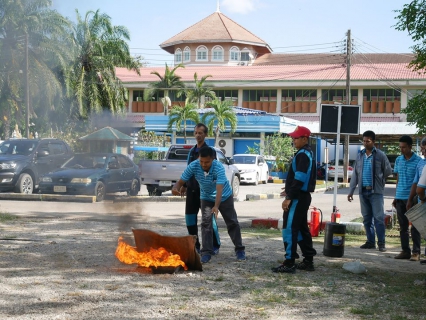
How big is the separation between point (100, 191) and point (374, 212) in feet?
35.0

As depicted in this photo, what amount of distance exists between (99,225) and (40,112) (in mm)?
4972

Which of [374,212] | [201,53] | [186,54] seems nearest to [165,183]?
[374,212]

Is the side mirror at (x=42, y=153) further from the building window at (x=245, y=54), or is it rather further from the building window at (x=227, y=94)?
the building window at (x=245, y=54)

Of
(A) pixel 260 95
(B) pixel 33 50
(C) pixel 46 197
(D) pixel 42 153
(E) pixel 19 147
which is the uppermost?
(A) pixel 260 95

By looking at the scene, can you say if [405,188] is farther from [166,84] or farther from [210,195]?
[166,84]

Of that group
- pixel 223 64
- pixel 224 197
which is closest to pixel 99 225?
pixel 224 197

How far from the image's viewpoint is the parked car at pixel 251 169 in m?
35.3

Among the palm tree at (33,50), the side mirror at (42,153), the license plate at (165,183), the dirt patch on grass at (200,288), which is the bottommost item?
the dirt patch on grass at (200,288)

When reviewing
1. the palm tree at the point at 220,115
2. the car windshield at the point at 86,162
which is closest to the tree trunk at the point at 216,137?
the palm tree at the point at 220,115

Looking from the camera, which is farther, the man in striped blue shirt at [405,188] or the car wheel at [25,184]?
the car wheel at [25,184]

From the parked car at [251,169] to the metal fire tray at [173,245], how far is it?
26978 millimetres

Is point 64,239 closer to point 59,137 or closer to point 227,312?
point 227,312

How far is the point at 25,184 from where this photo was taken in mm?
21141

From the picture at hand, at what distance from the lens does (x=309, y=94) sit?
60031mm
